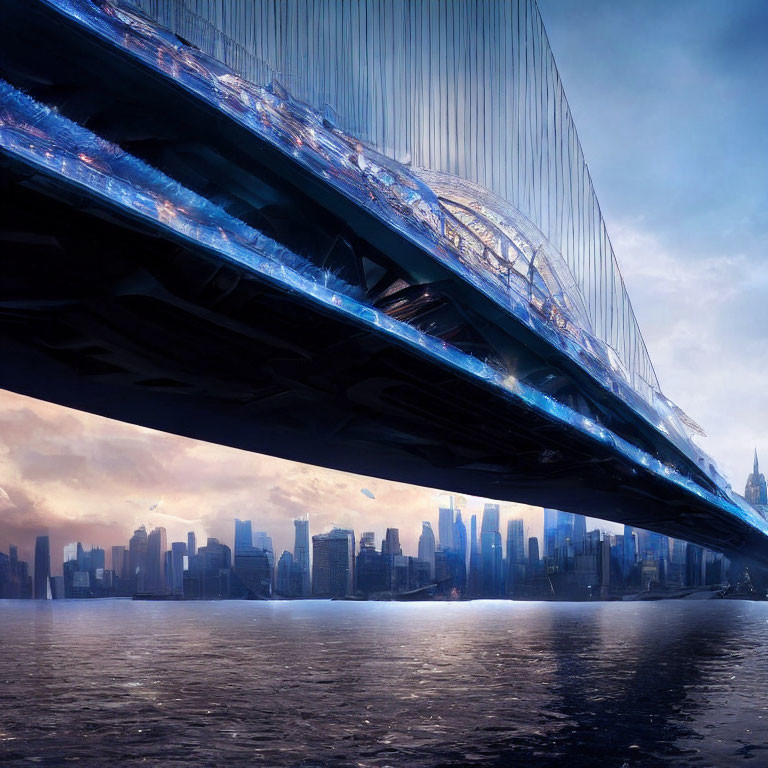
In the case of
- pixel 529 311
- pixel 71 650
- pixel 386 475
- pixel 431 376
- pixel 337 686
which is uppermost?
pixel 529 311

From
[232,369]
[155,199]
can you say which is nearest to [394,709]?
[232,369]

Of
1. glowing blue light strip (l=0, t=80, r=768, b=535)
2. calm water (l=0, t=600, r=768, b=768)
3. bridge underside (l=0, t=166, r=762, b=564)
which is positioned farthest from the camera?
bridge underside (l=0, t=166, r=762, b=564)

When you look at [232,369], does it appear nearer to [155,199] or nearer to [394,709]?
[394,709]

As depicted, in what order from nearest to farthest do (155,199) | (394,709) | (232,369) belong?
1. (155,199)
2. (394,709)
3. (232,369)

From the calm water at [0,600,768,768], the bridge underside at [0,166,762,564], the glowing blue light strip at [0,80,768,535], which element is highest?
the glowing blue light strip at [0,80,768,535]

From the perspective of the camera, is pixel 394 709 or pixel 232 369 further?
pixel 232 369

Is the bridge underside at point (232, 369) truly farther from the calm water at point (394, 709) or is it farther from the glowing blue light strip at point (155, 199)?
the calm water at point (394, 709)

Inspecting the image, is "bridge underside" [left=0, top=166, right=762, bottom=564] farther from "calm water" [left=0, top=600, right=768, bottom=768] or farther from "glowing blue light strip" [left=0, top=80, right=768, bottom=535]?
"calm water" [left=0, top=600, right=768, bottom=768]

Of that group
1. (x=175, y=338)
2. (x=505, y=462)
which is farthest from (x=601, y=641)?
(x=175, y=338)

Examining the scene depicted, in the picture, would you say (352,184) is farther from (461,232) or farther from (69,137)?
(461,232)
